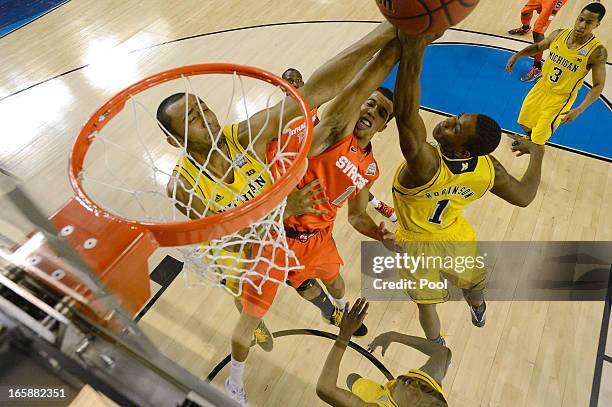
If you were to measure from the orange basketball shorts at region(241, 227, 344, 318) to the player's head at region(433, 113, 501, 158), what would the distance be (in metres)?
0.76

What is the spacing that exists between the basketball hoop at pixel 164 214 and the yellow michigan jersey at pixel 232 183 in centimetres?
2

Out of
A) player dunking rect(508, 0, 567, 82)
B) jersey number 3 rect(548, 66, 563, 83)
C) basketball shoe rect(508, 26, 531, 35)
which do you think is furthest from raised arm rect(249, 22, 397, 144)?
basketball shoe rect(508, 26, 531, 35)

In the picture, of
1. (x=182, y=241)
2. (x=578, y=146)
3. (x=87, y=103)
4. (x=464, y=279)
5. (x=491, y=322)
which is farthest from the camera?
(x=87, y=103)

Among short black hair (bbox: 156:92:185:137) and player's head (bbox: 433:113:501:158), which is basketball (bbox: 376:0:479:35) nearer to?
player's head (bbox: 433:113:501:158)

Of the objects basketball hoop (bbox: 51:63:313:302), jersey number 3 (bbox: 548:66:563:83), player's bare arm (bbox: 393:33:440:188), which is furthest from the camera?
jersey number 3 (bbox: 548:66:563:83)

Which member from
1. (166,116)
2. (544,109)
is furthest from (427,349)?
(544,109)

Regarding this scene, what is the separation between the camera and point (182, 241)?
4.34 ft

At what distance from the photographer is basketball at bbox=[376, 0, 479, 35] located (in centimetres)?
153

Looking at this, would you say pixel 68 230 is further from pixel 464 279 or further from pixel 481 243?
pixel 481 243

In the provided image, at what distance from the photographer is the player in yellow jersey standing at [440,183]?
192 cm

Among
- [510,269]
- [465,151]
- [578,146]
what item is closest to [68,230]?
[465,151]

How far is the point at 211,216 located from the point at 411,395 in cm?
118

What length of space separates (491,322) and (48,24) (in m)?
5.39

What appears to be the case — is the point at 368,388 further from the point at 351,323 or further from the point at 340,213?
the point at 340,213
